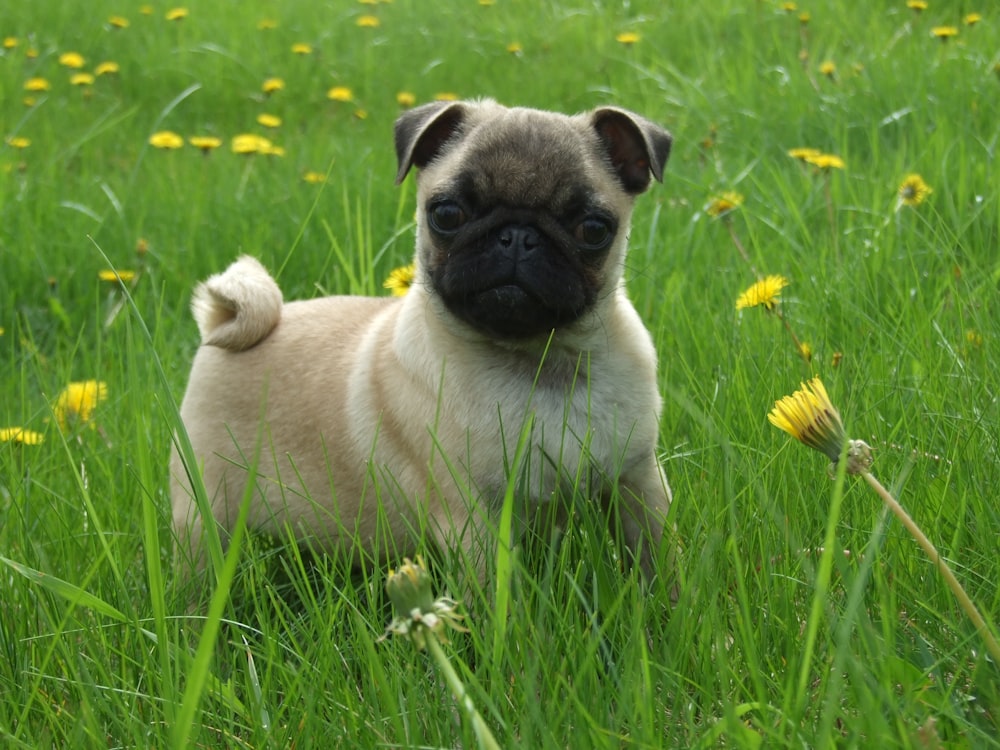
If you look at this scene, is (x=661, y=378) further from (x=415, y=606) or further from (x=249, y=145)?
(x=249, y=145)

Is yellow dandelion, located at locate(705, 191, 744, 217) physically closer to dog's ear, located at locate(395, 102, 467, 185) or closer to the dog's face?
the dog's face

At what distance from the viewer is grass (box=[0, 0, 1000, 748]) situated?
1830mm

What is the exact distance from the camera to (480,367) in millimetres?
2797

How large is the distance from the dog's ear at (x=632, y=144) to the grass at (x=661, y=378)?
512 mm

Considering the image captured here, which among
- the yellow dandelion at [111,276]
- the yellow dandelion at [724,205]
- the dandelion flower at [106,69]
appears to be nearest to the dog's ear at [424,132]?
the yellow dandelion at [724,205]

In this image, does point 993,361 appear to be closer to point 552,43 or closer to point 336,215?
point 336,215

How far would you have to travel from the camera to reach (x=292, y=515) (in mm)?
3137

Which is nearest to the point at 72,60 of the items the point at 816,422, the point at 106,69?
the point at 106,69

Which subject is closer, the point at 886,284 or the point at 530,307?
the point at 530,307

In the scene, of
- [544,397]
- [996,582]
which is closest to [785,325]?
[544,397]

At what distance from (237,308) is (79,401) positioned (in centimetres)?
72

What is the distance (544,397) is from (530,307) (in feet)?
0.76

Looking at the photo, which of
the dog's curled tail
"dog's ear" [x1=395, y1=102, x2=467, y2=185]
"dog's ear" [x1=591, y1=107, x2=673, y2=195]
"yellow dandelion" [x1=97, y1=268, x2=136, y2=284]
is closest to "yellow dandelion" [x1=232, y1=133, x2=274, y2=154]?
"yellow dandelion" [x1=97, y1=268, x2=136, y2=284]

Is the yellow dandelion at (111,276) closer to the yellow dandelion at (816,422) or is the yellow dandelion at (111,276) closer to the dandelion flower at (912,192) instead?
the dandelion flower at (912,192)
